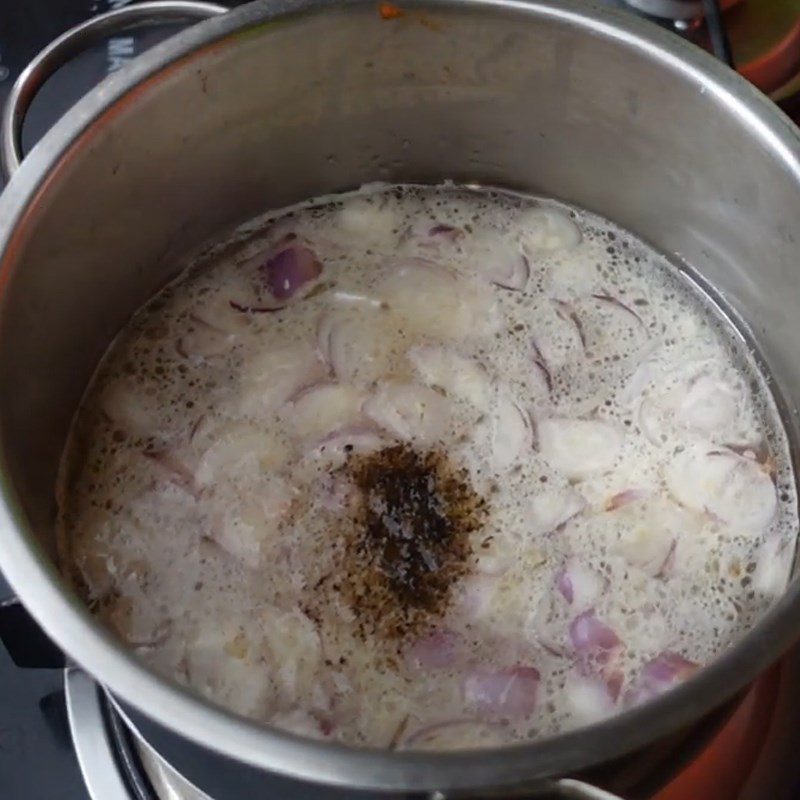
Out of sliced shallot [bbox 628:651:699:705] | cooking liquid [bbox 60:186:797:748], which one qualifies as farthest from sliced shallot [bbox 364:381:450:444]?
sliced shallot [bbox 628:651:699:705]

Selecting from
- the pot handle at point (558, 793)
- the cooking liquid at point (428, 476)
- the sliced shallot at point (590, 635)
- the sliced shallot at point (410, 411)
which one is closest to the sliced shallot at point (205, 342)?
the cooking liquid at point (428, 476)

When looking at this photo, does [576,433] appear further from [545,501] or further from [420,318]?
[420,318]

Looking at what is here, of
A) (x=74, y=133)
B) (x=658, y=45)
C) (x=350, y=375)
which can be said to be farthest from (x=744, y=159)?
(x=74, y=133)

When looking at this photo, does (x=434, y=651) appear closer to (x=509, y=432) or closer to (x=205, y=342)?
(x=509, y=432)

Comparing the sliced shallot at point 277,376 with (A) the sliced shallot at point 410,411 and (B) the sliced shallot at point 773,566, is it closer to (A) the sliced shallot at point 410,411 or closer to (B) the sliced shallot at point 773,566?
(A) the sliced shallot at point 410,411

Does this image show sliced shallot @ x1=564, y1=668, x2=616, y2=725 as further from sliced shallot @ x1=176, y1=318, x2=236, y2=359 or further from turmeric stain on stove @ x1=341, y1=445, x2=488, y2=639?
sliced shallot @ x1=176, y1=318, x2=236, y2=359

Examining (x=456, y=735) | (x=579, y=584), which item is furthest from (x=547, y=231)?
(x=456, y=735)
